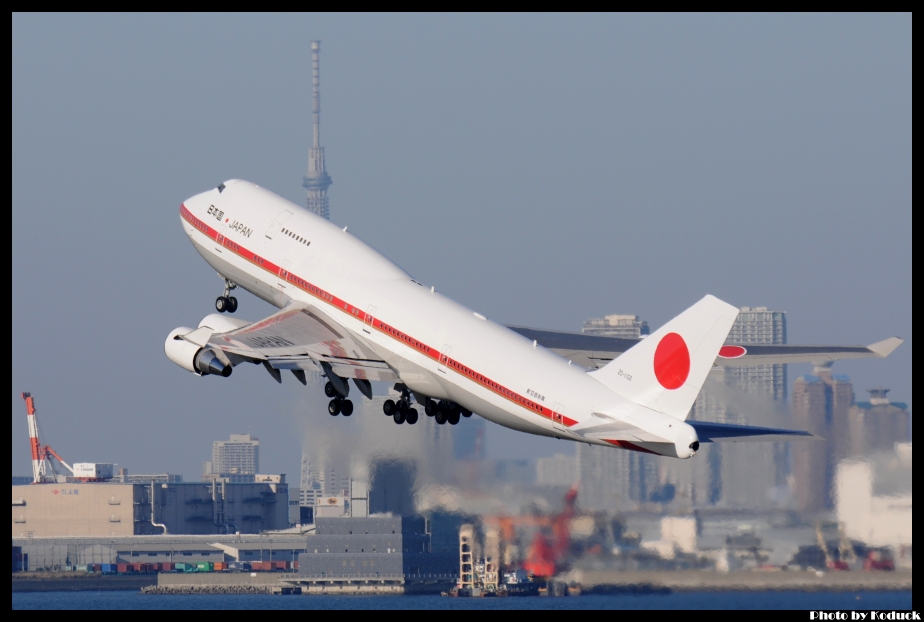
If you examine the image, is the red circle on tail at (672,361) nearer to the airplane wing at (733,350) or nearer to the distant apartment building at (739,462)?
the airplane wing at (733,350)

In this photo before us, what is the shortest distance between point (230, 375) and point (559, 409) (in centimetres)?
1323

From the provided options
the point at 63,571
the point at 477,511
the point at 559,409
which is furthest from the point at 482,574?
the point at 63,571

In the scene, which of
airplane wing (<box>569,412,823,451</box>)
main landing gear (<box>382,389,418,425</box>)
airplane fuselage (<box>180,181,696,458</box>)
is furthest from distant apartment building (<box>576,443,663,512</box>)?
airplane wing (<box>569,412,823,451</box>)

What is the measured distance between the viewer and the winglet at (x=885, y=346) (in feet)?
167

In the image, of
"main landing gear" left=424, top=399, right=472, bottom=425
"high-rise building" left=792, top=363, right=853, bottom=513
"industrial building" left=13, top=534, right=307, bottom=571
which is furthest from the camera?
"industrial building" left=13, top=534, right=307, bottom=571

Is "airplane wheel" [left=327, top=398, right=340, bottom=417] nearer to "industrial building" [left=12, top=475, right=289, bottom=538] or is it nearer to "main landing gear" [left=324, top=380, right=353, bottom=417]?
"main landing gear" [left=324, top=380, right=353, bottom=417]

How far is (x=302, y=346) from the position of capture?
5606 centimetres

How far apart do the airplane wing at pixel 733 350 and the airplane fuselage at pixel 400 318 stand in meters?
6.75

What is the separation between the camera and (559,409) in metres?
47.9

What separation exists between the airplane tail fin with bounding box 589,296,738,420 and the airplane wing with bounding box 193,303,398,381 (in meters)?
10.6

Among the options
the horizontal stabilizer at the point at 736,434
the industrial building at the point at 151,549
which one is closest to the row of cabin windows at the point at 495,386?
the horizontal stabilizer at the point at 736,434

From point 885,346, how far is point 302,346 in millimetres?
18586

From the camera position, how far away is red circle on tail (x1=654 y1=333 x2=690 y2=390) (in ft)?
152

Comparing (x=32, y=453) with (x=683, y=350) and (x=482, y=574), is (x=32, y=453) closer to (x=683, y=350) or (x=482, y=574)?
(x=482, y=574)
